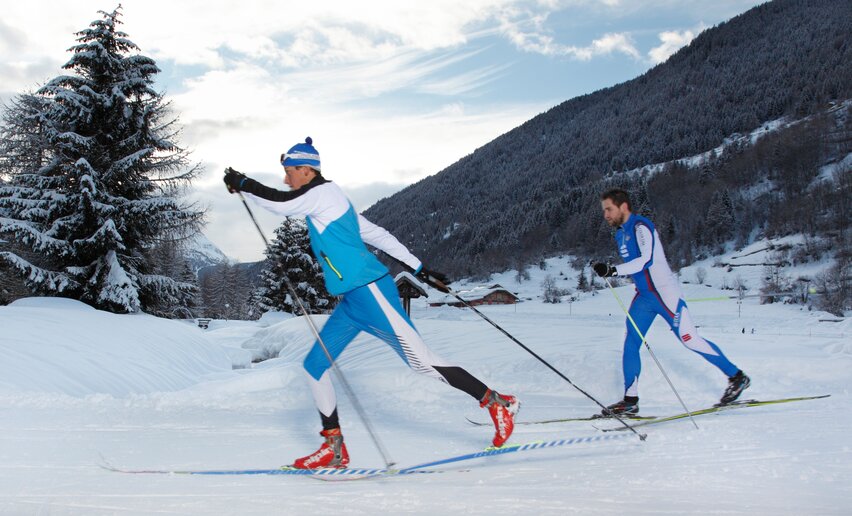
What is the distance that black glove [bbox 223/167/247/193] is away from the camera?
11.0 ft

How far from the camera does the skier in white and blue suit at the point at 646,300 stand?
16.7ft

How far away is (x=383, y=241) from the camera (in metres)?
3.75

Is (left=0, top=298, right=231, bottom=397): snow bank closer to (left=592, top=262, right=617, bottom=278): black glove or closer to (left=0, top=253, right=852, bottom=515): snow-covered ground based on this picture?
(left=0, top=253, right=852, bottom=515): snow-covered ground

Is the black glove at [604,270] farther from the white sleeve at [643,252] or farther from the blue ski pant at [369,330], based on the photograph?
the blue ski pant at [369,330]

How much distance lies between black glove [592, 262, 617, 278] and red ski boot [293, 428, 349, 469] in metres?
2.69

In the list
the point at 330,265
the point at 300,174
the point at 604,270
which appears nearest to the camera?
the point at 330,265

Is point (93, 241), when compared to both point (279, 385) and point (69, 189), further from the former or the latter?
→ point (279, 385)

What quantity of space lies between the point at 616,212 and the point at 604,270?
700 millimetres

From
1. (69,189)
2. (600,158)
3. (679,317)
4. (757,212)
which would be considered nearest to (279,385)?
(679,317)

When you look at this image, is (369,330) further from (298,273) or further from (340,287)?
(298,273)

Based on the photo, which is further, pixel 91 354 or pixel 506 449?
pixel 91 354

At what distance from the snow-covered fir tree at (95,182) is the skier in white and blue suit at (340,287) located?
1500cm

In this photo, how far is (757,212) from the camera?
10462 cm

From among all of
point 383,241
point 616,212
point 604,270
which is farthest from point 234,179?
point 616,212
